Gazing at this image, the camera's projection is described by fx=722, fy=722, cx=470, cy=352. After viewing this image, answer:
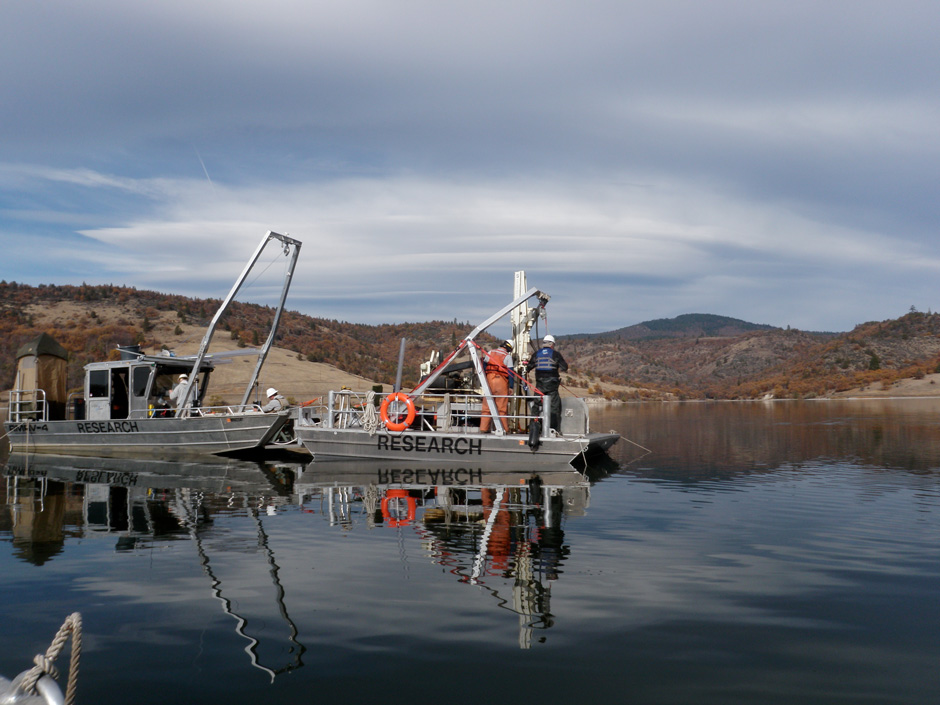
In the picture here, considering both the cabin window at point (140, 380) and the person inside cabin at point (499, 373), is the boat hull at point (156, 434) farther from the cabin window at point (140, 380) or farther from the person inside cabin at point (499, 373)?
the person inside cabin at point (499, 373)

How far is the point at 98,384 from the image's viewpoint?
21.4 metres

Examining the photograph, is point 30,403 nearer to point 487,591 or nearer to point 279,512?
point 279,512

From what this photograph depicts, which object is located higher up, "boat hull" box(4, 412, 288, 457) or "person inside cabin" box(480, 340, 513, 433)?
"person inside cabin" box(480, 340, 513, 433)

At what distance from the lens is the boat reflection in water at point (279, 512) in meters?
6.81

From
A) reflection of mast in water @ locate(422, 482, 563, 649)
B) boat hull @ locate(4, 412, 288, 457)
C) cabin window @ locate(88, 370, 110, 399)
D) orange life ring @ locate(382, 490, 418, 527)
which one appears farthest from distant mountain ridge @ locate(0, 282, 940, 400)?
reflection of mast in water @ locate(422, 482, 563, 649)

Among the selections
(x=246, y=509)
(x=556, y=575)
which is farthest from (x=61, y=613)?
(x=246, y=509)

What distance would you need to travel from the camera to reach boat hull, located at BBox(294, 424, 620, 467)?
53.3ft

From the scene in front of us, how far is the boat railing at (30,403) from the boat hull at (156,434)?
33 centimetres

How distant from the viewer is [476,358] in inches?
664

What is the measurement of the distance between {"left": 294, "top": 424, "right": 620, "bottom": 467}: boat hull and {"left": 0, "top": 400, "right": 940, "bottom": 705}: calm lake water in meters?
2.20

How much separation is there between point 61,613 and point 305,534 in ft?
11.9

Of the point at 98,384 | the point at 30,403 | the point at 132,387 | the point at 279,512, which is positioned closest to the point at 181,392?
the point at 132,387

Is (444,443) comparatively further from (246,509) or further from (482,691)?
(482,691)

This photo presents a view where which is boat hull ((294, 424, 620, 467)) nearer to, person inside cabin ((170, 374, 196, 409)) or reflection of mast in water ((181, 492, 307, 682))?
person inside cabin ((170, 374, 196, 409))
